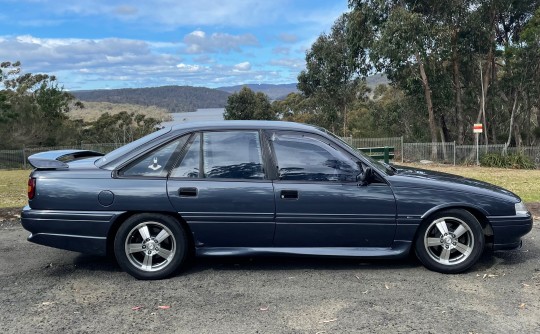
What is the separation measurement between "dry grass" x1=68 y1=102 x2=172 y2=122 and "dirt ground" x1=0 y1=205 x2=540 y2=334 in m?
52.4

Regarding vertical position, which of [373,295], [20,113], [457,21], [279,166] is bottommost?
[373,295]

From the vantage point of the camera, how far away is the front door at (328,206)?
4.59m

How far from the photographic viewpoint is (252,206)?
4.59m

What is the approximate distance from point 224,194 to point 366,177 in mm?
1362

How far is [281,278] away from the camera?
468cm

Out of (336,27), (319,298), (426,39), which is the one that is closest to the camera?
(319,298)

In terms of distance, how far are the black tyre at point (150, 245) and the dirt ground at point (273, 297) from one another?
0.13m

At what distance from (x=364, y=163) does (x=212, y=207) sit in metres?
1.54

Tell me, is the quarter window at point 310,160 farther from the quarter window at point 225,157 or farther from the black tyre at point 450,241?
the black tyre at point 450,241

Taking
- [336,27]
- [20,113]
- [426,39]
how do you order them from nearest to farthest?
[426,39], [336,27], [20,113]

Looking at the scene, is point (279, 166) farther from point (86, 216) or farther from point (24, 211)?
point (24, 211)

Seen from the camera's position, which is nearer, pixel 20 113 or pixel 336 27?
pixel 336 27

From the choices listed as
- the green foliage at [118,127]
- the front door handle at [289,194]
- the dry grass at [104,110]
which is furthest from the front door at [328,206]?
the dry grass at [104,110]

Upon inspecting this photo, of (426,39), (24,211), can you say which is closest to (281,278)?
(24,211)
